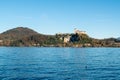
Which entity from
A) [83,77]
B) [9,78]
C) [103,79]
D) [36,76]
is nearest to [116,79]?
[103,79]

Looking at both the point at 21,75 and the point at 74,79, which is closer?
the point at 74,79

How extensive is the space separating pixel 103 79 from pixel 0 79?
24361mm

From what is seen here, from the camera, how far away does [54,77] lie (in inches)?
2940

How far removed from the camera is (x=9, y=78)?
72.6 metres

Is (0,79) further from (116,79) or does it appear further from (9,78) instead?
(116,79)

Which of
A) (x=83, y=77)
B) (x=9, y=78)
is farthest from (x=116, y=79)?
(x=9, y=78)

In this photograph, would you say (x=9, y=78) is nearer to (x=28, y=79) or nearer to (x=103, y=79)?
(x=28, y=79)

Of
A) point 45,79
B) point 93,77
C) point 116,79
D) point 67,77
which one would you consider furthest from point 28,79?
point 116,79

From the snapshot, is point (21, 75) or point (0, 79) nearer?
point (0, 79)

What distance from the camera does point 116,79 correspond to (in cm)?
7250

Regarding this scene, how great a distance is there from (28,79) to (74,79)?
1090 centimetres

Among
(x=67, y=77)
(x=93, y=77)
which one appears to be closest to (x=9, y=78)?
(x=67, y=77)

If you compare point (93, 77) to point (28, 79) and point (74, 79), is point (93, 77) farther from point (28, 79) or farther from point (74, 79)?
point (28, 79)

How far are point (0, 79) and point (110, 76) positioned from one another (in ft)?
91.3
